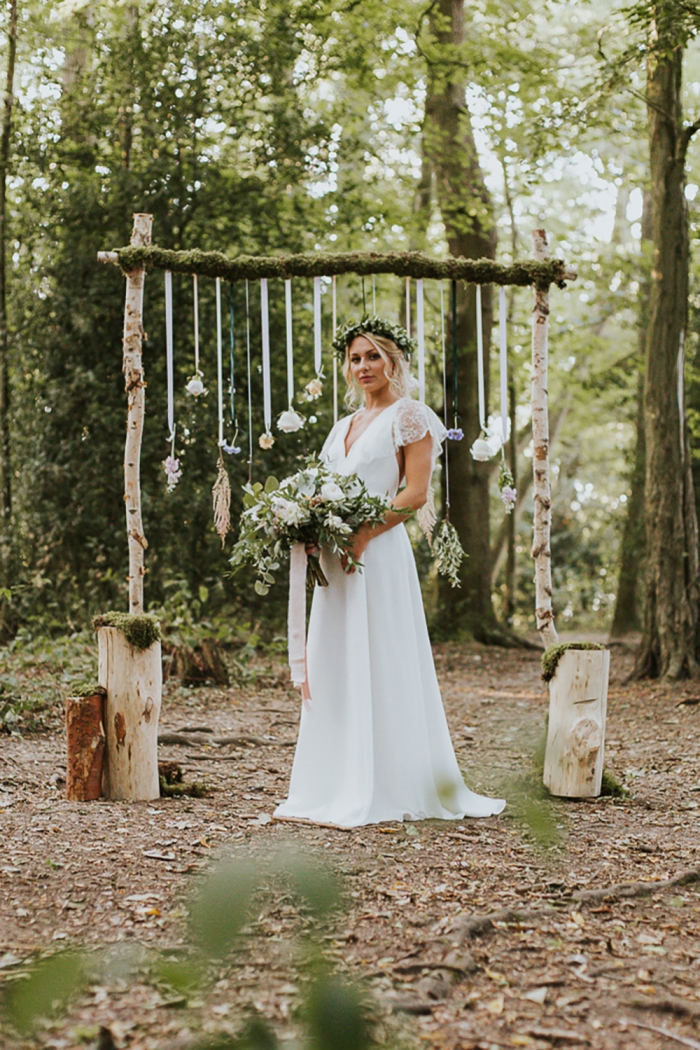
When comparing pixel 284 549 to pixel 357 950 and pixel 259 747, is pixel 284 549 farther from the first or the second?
pixel 259 747

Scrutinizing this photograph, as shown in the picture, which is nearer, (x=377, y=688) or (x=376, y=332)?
(x=377, y=688)

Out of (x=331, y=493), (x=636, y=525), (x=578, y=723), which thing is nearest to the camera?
(x=331, y=493)

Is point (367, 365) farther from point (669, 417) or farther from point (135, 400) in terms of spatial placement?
point (669, 417)

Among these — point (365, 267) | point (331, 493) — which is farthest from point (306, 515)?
point (365, 267)

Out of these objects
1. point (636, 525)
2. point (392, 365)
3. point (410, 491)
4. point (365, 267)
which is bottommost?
point (636, 525)

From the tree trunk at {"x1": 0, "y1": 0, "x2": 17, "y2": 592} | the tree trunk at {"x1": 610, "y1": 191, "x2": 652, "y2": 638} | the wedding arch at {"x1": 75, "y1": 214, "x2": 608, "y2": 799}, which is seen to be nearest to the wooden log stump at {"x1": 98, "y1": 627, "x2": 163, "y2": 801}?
the wedding arch at {"x1": 75, "y1": 214, "x2": 608, "y2": 799}

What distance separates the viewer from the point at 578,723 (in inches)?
184

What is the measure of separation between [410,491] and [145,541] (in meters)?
1.36

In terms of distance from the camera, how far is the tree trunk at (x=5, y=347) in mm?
9820

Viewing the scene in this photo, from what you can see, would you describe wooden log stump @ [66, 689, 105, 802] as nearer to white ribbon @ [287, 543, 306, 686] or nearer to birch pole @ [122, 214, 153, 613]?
birch pole @ [122, 214, 153, 613]

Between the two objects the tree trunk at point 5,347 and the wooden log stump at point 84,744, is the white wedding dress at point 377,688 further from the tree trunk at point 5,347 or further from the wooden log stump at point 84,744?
the tree trunk at point 5,347

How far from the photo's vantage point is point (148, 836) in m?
3.87

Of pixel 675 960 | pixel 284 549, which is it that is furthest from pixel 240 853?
pixel 675 960

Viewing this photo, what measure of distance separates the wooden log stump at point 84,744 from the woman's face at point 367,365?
194cm
